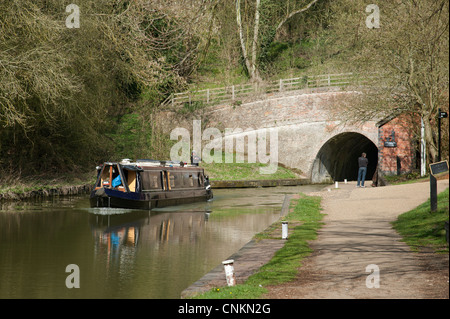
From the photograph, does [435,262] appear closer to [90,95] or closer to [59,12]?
[59,12]

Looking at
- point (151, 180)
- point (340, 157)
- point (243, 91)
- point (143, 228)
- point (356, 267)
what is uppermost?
point (243, 91)

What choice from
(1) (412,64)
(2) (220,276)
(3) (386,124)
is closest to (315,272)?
(2) (220,276)

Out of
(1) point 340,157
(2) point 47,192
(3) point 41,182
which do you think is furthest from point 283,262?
(1) point 340,157

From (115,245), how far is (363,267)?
17.3 ft

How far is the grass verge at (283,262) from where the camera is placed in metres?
5.56

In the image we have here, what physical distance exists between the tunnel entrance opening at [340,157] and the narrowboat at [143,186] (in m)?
11.3

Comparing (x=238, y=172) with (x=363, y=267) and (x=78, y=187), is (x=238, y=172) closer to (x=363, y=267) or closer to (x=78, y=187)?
(x=78, y=187)

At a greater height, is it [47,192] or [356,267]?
[356,267]

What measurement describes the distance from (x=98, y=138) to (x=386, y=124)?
11589 mm

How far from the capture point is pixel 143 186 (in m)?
17.1

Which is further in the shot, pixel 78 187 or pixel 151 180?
pixel 78 187

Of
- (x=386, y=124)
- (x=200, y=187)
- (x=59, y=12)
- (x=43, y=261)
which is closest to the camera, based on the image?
(x=43, y=261)

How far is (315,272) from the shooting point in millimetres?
6512

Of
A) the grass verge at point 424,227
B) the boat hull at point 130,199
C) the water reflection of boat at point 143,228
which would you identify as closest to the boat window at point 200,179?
the boat hull at point 130,199
